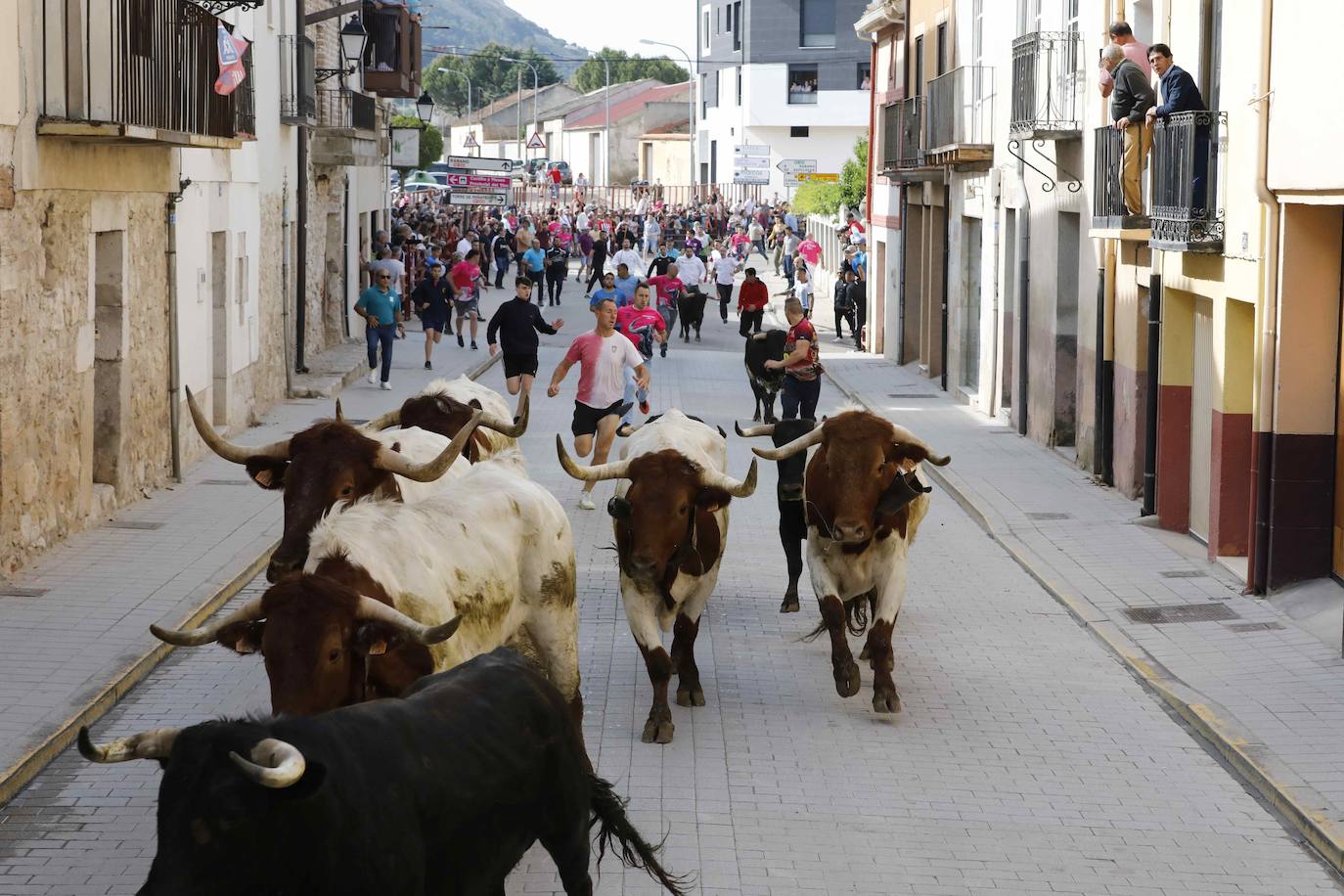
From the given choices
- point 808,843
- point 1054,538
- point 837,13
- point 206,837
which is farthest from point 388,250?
point 837,13

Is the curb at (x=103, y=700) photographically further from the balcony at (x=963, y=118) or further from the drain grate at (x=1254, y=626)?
the balcony at (x=963, y=118)

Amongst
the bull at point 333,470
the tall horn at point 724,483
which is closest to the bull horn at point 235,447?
the bull at point 333,470

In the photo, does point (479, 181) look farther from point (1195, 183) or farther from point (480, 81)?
point (480, 81)

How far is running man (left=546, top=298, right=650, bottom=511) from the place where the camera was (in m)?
16.5

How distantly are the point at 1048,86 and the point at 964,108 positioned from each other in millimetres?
5713

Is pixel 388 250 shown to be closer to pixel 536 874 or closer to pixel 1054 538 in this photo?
pixel 1054 538

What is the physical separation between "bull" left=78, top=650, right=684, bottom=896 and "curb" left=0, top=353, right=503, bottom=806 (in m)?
3.69

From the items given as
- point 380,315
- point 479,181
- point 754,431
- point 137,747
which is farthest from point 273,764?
point 479,181

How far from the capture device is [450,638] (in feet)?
23.7

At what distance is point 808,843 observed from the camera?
812 cm

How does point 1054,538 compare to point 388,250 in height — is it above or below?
below

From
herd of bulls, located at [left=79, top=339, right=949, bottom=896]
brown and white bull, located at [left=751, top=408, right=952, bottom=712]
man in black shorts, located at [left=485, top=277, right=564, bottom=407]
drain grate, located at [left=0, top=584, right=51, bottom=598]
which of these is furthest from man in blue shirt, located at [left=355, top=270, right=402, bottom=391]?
brown and white bull, located at [left=751, top=408, right=952, bottom=712]

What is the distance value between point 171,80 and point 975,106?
1309cm

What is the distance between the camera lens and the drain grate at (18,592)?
42.1 feet
